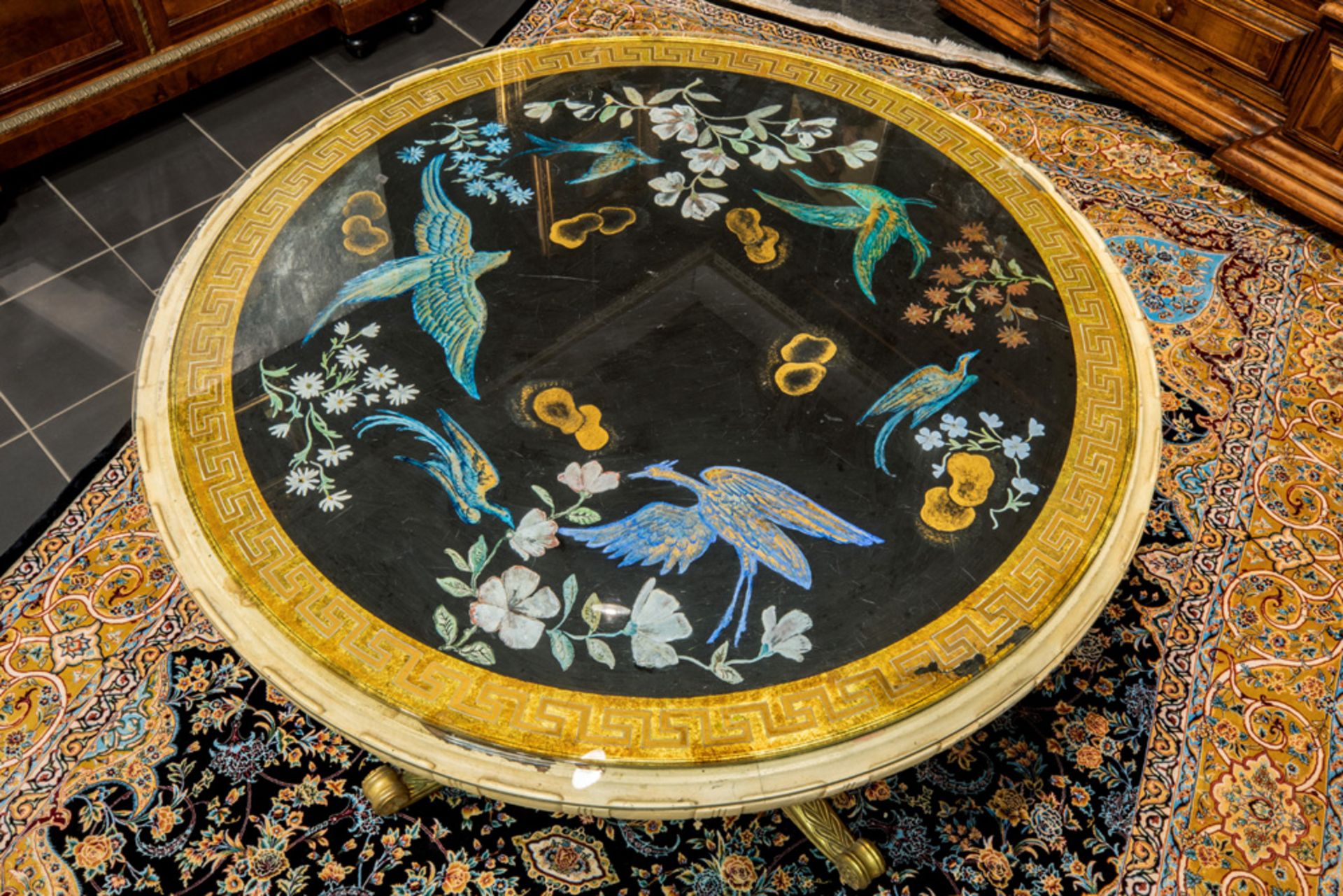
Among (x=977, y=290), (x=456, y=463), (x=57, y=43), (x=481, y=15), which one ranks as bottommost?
(x=481, y=15)

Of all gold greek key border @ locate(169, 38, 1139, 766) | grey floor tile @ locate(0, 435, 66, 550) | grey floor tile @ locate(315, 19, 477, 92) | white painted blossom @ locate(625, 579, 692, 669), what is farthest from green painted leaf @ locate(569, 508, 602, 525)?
grey floor tile @ locate(315, 19, 477, 92)

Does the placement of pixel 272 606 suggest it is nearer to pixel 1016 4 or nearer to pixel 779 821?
pixel 779 821

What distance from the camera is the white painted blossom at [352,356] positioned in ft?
5.08

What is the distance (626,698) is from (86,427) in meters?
1.58

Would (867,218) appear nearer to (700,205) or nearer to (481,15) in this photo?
(700,205)

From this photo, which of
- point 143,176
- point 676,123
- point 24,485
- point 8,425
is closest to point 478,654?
point 676,123

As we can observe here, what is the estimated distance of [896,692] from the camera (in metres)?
1.26

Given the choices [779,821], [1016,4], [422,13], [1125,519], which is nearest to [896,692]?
[1125,519]

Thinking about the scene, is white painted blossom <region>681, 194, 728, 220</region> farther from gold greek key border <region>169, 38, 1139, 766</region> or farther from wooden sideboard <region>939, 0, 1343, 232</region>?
wooden sideboard <region>939, 0, 1343, 232</region>

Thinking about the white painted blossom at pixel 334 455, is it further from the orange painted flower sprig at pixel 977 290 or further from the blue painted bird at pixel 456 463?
the orange painted flower sprig at pixel 977 290

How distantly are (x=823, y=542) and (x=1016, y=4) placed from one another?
234cm

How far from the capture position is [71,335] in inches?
93.4

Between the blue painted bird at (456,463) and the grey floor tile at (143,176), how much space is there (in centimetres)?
153

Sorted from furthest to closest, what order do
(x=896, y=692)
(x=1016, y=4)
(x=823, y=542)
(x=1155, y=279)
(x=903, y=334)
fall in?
1. (x=1016, y=4)
2. (x=1155, y=279)
3. (x=903, y=334)
4. (x=823, y=542)
5. (x=896, y=692)
